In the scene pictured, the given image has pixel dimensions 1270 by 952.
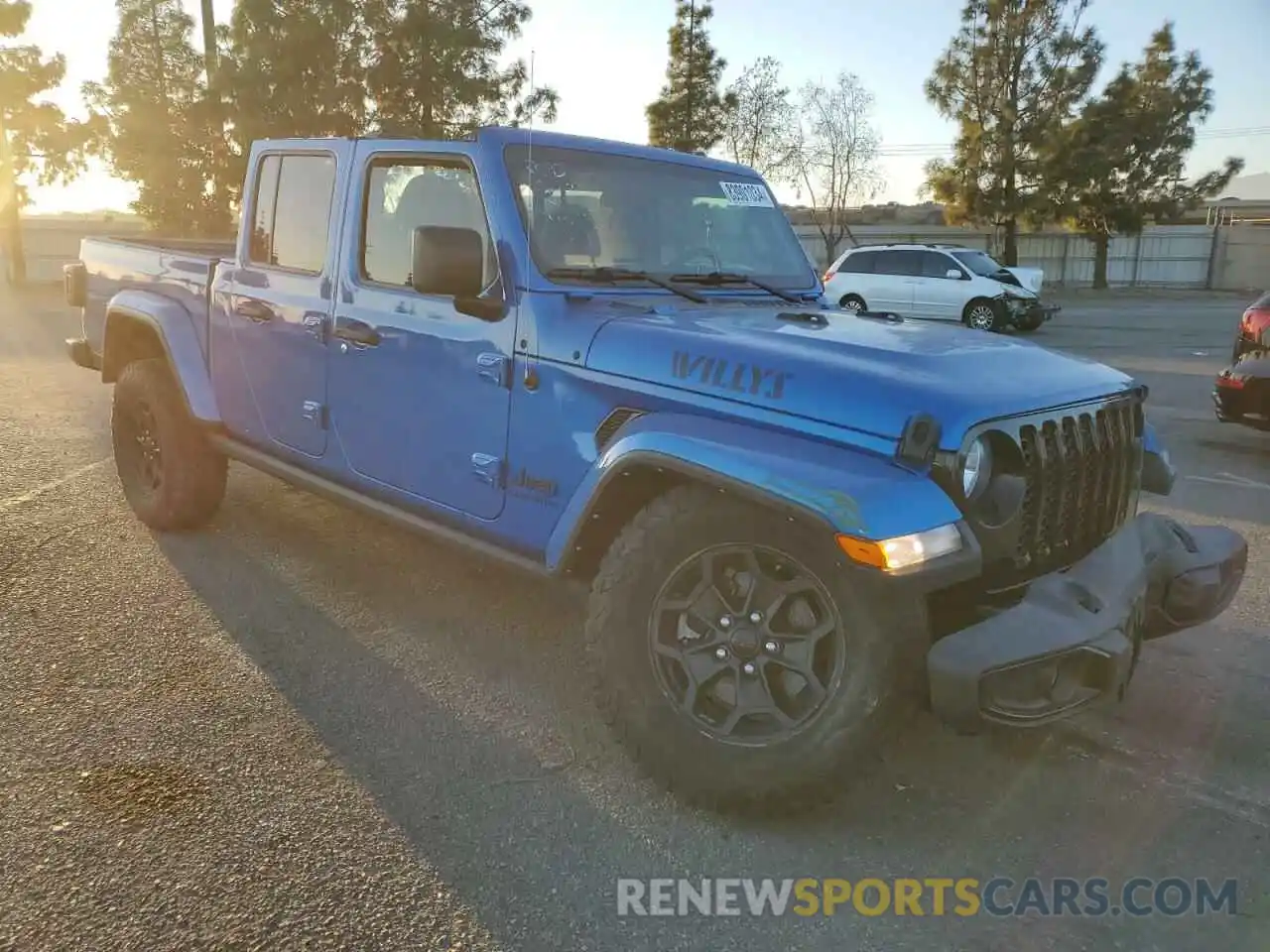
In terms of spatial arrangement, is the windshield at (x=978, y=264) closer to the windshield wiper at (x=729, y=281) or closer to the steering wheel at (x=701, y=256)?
the windshield wiper at (x=729, y=281)

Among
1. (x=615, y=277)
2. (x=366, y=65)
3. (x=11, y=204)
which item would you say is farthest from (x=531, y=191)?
(x=11, y=204)

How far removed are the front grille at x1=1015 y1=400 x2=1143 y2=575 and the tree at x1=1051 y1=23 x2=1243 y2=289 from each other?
34048 millimetres

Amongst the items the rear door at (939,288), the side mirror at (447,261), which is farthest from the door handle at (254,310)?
the rear door at (939,288)

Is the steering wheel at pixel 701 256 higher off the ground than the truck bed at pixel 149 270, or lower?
higher

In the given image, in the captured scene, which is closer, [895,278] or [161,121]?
[895,278]

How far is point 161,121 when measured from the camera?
23.9m

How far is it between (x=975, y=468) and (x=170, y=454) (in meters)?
3.97

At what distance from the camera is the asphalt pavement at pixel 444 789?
95.2 inches

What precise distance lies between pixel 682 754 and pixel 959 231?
38788mm

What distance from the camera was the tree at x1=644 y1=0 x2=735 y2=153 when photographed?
2958 cm

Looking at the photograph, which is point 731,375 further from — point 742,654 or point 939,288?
point 939,288

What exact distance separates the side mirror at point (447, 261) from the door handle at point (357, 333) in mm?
597

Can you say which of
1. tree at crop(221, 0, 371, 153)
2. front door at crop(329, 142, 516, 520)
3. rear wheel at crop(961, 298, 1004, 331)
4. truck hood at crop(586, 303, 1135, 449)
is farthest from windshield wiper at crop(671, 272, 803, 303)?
tree at crop(221, 0, 371, 153)

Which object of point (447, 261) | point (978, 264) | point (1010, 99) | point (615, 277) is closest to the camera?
point (447, 261)
